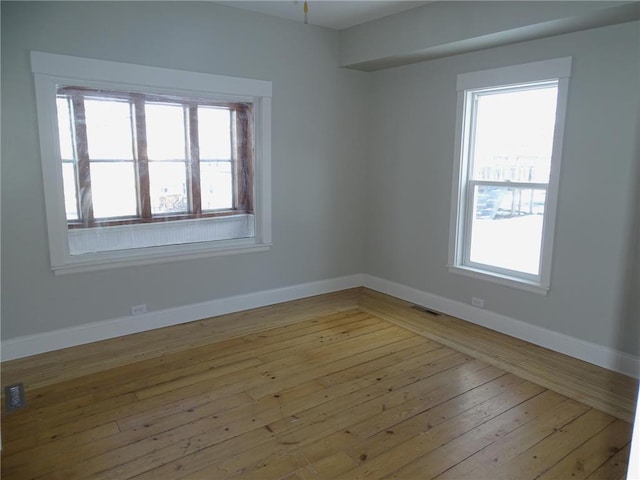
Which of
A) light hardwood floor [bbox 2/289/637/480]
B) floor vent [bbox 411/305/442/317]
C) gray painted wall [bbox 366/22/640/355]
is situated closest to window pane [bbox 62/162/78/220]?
light hardwood floor [bbox 2/289/637/480]

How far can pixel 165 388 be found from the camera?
3.06m

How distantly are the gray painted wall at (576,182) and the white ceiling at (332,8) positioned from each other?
0.70 meters

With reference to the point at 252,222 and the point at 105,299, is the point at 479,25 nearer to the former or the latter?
the point at 252,222

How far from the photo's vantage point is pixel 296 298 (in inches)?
197

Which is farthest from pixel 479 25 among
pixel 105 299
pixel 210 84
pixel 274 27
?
pixel 105 299

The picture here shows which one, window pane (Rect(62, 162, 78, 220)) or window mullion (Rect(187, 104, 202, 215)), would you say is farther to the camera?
window mullion (Rect(187, 104, 202, 215))

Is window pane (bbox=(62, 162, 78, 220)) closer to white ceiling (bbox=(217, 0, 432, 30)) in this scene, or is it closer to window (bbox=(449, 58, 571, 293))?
white ceiling (bbox=(217, 0, 432, 30))

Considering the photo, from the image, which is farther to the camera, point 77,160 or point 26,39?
point 77,160

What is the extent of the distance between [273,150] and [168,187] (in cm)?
113

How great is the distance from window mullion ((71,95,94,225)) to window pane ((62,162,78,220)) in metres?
0.04

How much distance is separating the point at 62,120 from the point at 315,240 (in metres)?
2.72

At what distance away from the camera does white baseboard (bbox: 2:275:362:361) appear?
3494 mm

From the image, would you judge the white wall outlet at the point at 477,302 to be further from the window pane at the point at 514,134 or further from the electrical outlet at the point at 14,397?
the electrical outlet at the point at 14,397

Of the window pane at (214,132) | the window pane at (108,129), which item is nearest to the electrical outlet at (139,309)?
the window pane at (108,129)
